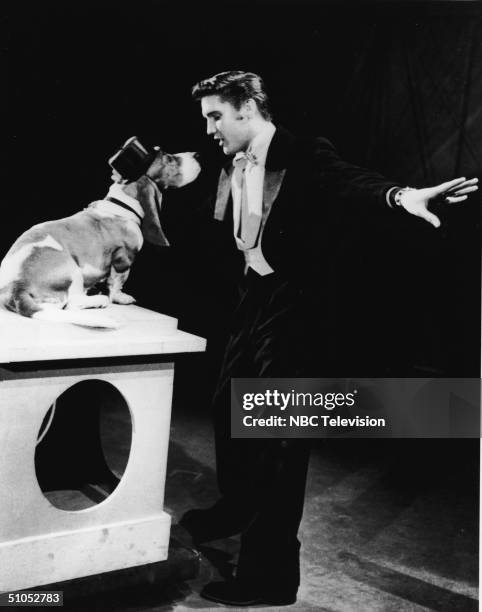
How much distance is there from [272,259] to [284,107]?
1.54 ft

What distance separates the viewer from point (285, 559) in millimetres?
2033

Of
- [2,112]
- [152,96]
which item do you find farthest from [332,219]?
[2,112]

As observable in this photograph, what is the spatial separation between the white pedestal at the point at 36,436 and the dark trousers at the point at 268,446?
0.24m

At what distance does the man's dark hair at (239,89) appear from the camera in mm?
2129

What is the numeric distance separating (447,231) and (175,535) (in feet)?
4.14

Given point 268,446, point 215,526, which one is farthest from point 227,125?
point 215,526

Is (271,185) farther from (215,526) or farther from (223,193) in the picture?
(215,526)

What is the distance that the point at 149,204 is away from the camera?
2260 mm

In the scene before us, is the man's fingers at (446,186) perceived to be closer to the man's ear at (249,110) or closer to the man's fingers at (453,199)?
the man's fingers at (453,199)

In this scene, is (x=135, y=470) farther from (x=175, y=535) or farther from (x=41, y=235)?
(x=41, y=235)

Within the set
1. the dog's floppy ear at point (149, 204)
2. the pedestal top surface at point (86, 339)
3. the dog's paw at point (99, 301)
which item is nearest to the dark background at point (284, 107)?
the dog's floppy ear at point (149, 204)

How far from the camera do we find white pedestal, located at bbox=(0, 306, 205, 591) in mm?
1730

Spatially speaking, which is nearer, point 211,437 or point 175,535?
point 175,535

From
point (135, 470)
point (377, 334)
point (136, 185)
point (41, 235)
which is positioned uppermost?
point (136, 185)
